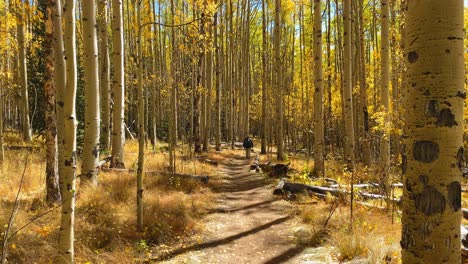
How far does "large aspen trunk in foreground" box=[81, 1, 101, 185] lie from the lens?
682 centimetres

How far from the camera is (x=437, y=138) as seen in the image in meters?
1.80

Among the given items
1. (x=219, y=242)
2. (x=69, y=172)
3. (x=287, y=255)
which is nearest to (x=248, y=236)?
(x=219, y=242)

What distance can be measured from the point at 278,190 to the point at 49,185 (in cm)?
541

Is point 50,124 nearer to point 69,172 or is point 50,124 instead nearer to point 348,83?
point 69,172

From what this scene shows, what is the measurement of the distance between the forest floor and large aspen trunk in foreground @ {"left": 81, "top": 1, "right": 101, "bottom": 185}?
8.68ft

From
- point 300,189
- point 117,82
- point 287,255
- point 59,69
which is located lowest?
point 287,255

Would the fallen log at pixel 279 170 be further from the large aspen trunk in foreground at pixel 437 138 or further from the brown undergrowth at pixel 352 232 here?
the large aspen trunk in foreground at pixel 437 138

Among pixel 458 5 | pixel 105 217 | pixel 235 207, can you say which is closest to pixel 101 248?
pixel 105 217

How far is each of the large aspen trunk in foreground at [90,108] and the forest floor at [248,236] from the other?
2.65 m

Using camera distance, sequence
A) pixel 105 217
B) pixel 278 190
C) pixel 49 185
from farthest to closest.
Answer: pixel 278 190
pixel 49 185
pixel 105 217

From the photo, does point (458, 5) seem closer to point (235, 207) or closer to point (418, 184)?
point (418, 184)

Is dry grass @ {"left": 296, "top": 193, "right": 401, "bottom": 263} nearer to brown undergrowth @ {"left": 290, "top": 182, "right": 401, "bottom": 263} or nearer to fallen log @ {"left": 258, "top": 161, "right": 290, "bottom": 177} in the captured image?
brown undergrowth @ {"left": 290, "top": 182, "right": 401, "bottom": 263}

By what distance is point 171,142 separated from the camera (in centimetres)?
830

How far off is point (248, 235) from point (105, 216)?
2525 mm
